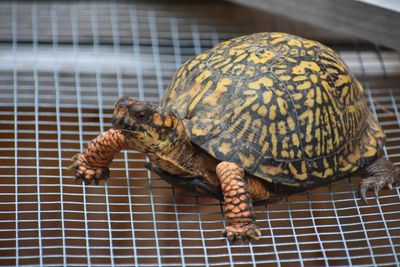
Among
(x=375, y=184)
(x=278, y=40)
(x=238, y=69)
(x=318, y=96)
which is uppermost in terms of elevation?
(x=278, y=40)

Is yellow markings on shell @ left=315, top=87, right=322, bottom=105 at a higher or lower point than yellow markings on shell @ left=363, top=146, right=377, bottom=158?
higher

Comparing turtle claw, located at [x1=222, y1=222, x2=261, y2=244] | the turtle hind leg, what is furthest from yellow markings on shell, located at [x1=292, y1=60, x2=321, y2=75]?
turtle claw, located at [x1=222, y1=222, x2=261, y2=244]

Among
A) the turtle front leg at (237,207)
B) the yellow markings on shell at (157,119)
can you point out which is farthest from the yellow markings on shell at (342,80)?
the yellow markings on shell at (157,119)

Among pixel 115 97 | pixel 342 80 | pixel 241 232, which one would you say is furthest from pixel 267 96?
pixel 115 97

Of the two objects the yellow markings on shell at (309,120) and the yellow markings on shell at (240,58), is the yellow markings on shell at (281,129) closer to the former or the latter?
the yellow markings on shell at (309,120)

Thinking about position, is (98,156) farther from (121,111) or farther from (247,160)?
(247,160)

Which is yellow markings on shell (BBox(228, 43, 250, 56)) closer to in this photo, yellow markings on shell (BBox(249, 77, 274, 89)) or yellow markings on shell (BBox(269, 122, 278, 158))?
yellow markings on shell (BBox(249, 77, 274, 89))

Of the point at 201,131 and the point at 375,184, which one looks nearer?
the point at 201,131

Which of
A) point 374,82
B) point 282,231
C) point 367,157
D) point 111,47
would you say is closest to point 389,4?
point 374,82
